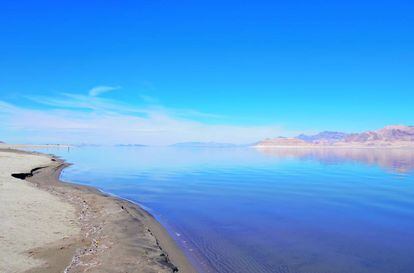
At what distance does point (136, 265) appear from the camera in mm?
9438

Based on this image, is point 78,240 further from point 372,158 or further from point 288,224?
point 372,158

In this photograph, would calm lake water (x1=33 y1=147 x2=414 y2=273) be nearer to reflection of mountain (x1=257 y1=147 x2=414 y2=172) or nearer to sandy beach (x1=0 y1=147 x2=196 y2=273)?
sandy beach (x1=0 y1=147 x2=196 y2=273)

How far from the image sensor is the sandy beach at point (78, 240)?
9281 millimetres

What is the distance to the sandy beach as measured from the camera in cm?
928

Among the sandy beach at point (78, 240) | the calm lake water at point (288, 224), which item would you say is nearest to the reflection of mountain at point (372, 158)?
the calm lake water at point (288, 224)

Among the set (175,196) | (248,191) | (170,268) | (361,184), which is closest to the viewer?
(170,268)

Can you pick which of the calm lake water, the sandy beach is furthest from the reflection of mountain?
the sandy beach

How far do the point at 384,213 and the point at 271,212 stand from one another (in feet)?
20.8

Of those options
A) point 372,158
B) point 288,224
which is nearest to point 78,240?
point 288,224

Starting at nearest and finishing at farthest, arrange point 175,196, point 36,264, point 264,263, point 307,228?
point 36,264
point 264,263
point 307,228
point 175,196

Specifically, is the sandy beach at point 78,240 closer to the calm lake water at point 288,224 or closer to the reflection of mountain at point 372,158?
the calm lake water at point 288,224

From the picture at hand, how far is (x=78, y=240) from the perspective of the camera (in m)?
11.5

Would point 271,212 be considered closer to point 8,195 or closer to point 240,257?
point 240,257

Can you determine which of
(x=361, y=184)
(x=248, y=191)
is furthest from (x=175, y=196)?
(x=361, y=184)
